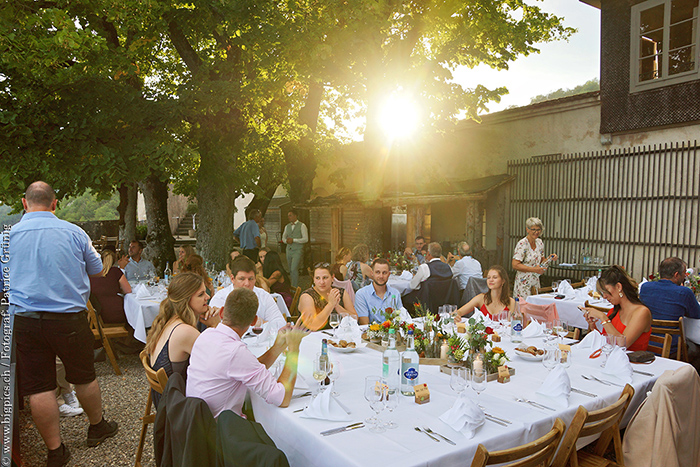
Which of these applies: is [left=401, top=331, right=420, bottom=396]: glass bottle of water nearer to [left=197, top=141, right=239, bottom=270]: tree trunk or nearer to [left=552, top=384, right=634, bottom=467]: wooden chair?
[left=552, top=384, right=634, bottom=467]: wooden chair

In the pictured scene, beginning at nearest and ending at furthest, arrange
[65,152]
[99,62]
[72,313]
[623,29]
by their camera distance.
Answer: [72,313] < [65,152] < [99,62] < [623,29]

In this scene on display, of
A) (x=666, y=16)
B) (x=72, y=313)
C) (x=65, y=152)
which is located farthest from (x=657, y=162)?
(x=65, y=152)

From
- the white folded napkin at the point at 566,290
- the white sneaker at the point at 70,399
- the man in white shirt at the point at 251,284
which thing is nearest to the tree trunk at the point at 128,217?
the white sneaker at the point at 70,399

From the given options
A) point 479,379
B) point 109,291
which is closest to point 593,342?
point 479,379

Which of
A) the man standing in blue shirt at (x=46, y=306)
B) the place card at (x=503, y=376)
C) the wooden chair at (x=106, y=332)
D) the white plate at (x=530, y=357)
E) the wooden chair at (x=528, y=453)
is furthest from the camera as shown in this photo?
the wooden chair at (x=106, y=332)

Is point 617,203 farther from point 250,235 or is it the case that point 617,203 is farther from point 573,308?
point 250,235

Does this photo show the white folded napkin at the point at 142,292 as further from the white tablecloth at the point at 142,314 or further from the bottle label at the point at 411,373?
the bottle label at the point at 411,373

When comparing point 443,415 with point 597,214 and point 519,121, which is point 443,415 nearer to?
point 597,214

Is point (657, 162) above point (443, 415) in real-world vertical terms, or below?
above

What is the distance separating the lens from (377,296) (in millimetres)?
5566

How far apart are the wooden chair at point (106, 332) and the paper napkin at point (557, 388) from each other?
5.33 meters

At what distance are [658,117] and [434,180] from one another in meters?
5.12

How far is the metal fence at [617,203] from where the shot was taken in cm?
969

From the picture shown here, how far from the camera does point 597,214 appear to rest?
11141 millimetres
